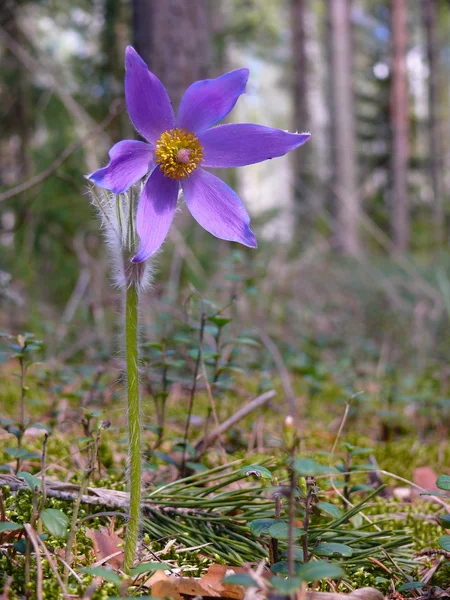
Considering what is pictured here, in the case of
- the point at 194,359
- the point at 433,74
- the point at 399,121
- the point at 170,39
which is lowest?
the point at 194,359

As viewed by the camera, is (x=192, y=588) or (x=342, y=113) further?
(x=342, y=113)

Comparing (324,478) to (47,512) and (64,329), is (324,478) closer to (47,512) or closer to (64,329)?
(47,512)

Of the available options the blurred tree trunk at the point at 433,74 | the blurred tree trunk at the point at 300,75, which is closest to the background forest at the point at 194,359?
the blurred tree trunk at the point at 300,75

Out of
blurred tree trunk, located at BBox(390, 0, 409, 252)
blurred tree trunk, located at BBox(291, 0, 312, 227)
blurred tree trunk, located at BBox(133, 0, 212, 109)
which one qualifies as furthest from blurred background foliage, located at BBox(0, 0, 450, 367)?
blurred tree trunk, located at BBox(390, 0, 409, 252)

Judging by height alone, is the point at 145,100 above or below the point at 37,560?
above

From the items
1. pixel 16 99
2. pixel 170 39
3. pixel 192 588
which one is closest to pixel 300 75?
pixel 16 99

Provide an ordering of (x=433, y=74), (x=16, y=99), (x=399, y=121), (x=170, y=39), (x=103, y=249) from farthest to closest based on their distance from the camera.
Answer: (x=433, y=74)
(x=399, y=121)
(x=16, y=99)
(x=103, y=249)
(x=170, y=39)

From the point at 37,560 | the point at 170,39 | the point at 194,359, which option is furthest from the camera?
the point at 170,39

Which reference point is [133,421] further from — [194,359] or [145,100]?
[194,359]
